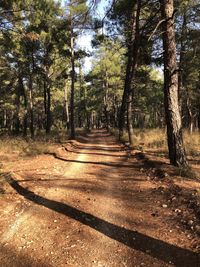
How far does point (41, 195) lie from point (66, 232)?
2625 mm

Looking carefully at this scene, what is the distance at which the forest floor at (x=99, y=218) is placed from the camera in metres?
5.23

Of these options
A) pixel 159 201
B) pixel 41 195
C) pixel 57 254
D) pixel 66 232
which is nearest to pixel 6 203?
pixel 41 195

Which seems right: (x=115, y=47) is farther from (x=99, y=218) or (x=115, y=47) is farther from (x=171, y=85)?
(x=99, y=218)

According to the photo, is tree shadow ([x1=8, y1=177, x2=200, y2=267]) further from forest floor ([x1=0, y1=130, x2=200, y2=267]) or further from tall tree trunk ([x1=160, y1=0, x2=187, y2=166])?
tall tree trunk ([x1=160, y1=0, x2=187, y2=166])

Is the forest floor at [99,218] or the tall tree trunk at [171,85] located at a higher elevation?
the tall tree trunk at [171,85]

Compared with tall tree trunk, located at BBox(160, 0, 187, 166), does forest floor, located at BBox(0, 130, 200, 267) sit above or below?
below

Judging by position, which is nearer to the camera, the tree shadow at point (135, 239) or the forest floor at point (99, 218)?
the tree shadow at point (135, 239)

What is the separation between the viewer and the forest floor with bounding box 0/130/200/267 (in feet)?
17.1

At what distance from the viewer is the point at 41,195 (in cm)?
866

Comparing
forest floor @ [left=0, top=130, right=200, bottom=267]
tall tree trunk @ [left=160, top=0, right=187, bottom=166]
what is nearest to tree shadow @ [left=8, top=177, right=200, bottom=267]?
forest floor @ [left=0, top=130, right=200, bottom=267]

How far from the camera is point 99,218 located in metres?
6.87

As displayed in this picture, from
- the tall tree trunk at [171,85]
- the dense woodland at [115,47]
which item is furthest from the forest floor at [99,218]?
the dense woodland at [115,47]

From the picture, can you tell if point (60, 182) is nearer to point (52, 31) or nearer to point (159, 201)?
point (159, 201)

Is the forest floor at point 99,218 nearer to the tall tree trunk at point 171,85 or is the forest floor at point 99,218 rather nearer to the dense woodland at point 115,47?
the tall tree trunk at point 171,85
